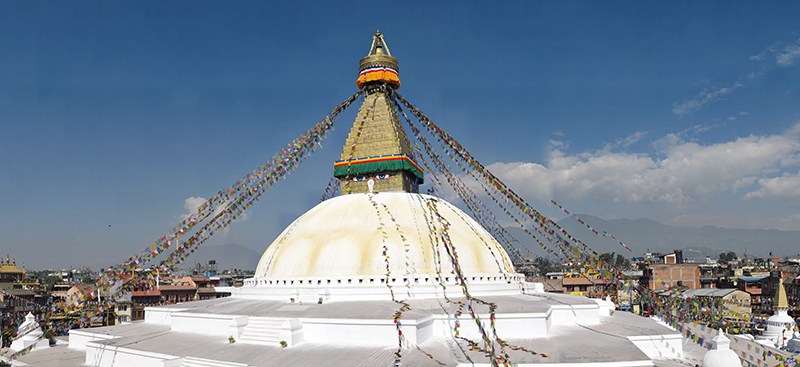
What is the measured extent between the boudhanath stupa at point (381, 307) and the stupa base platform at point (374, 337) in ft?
0.09

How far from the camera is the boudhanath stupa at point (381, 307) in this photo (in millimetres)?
9406

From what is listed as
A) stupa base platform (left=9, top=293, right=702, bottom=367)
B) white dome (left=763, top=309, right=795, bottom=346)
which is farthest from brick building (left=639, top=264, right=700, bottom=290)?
stupa base platform (left=9, top=293, right=702, bottom=367)

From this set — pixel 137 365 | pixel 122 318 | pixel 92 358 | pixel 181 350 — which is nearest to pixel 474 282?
pixel 181 350

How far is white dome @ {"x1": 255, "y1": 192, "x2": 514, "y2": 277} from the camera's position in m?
12.6

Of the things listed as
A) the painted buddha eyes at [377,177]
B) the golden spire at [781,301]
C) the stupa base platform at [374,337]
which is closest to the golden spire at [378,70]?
the painted buddha eyes at [377,177]

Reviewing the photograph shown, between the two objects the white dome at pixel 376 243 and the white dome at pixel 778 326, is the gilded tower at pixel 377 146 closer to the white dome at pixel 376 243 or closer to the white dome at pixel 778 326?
the white dome at pixel 376 243

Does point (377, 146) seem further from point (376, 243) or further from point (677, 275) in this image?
point (677, 275)

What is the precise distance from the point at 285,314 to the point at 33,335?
8636 mm

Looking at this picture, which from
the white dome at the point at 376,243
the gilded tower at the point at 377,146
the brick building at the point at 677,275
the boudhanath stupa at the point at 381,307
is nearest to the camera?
the boudhanath stupa at the point at 381,307

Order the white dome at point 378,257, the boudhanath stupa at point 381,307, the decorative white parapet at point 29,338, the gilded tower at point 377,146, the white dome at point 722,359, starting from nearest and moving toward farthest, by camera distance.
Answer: the white dome at point 722,359
the boudhanath stupa at point 381,307
the white dome at point 378,257
the decorative white parapet at point 29,338
the gilded tower at point 377,146

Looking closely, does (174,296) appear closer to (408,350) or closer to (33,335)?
(33,335)

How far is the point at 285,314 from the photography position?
10.8 m

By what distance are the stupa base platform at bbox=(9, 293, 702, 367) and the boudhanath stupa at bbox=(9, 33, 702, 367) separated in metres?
0.03

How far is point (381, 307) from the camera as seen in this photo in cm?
1101
